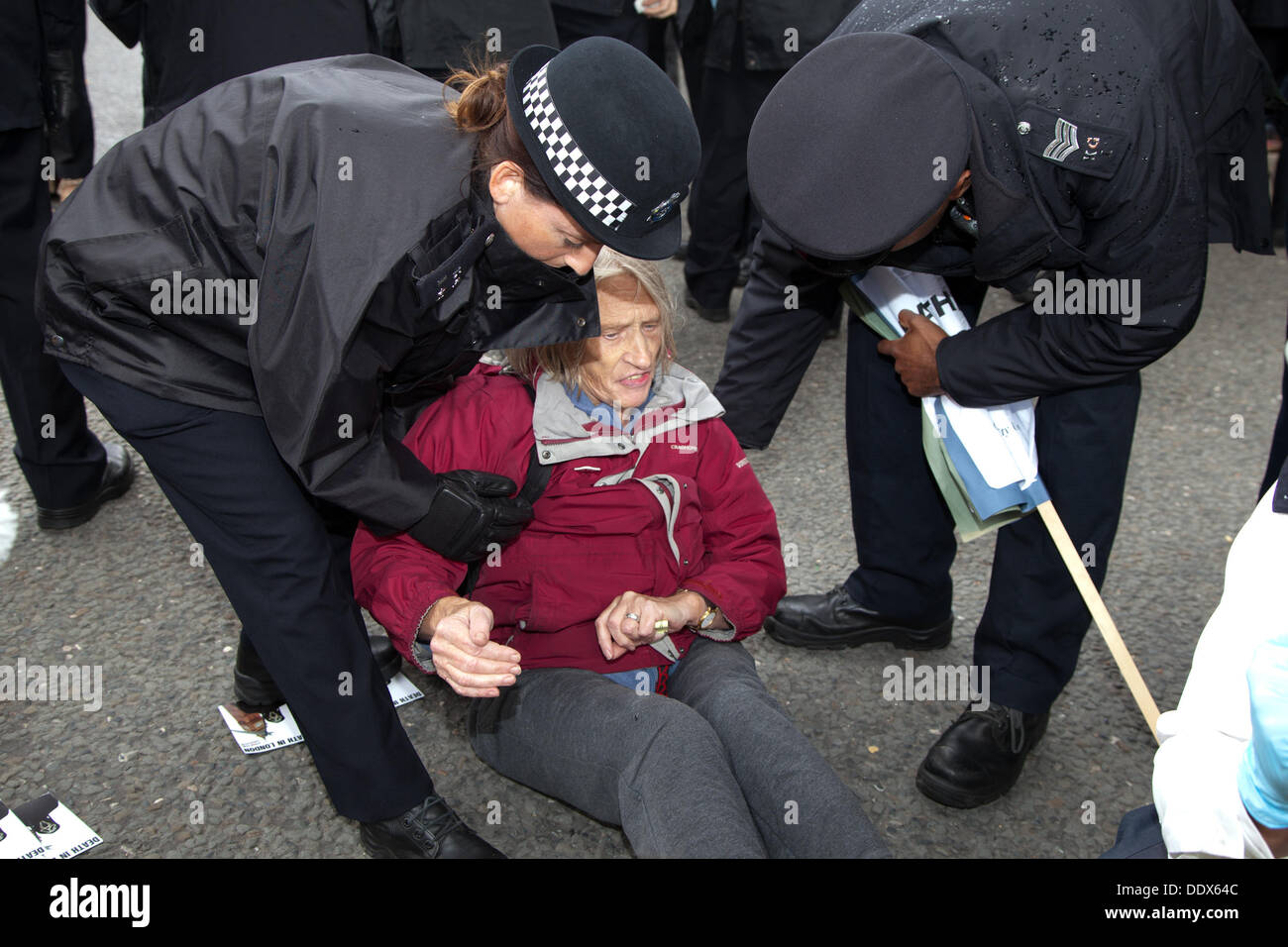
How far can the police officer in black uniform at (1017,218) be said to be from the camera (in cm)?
180

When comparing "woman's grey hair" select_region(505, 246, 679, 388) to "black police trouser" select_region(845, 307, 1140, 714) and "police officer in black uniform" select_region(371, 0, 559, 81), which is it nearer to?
"black police trouser" select_region(845, 307, 1140, 714)

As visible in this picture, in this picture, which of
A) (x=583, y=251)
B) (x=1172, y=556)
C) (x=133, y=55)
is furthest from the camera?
(x=133, y=55)

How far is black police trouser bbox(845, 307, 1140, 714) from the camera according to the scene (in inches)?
88.7

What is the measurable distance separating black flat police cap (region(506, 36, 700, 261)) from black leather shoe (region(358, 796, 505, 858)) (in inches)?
42.9

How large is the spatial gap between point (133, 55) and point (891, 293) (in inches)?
311

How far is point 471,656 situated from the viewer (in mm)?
1868

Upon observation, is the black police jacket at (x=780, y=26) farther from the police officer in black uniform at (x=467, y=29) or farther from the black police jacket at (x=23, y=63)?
the black police jacket at (x=23, y=63)

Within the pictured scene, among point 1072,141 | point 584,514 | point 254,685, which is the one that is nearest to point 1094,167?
point 1072,141

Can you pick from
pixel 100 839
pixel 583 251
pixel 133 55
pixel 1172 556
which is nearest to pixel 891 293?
pixel 583 251

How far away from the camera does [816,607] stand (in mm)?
2863

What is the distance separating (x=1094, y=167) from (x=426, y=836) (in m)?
1.60

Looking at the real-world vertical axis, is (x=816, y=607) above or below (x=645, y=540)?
below

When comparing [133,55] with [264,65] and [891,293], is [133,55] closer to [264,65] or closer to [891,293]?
[264,65]

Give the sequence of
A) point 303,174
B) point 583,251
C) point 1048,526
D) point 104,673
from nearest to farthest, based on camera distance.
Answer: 1. point 303,174
2. point 583,251
3. point 1048,526
4. point 104,673
